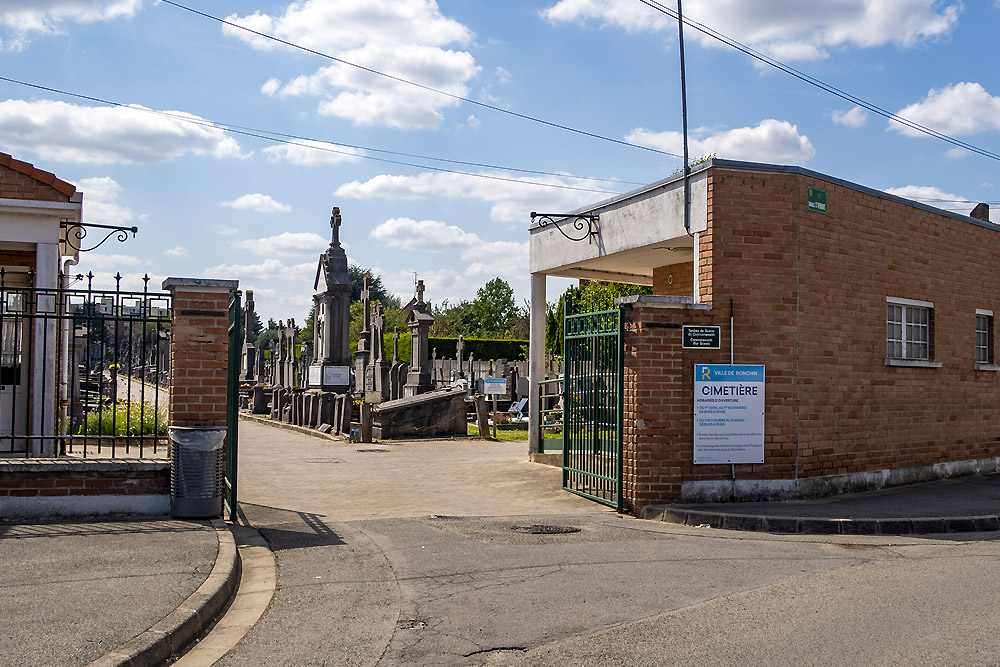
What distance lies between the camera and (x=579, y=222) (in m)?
13.7

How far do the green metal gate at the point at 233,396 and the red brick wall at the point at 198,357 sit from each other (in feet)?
0.55

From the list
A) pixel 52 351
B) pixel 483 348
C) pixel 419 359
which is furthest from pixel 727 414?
pixel 483 348

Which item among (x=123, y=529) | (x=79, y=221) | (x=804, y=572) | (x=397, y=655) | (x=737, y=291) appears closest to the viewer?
(x=397, y=655)

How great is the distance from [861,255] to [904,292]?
128cm

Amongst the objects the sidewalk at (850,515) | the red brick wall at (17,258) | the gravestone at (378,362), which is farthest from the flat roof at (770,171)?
the gravestone at (378,362)

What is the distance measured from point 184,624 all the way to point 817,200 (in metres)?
8.94

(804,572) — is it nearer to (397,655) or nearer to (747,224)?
(397,655)

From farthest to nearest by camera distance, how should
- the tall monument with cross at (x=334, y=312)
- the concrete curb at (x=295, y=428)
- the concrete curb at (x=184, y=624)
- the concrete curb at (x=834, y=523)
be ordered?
the tall monument with cross at (x=334, y=312) → the concrete curb at (x=295, y=428) → the concrete curb at (x=834, y=523) → the concrete curb at (x=184, y=624)

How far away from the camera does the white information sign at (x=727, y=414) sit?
10.3 metres

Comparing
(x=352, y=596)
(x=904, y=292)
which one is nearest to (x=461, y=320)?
(x=904, y=292)

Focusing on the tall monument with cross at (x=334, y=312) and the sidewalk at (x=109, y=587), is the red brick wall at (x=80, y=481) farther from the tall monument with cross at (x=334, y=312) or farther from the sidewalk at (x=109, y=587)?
the tall monument with cross at (x=334, y=312)

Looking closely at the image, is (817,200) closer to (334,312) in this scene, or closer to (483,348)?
(334,312)

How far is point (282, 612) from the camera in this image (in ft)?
19.1

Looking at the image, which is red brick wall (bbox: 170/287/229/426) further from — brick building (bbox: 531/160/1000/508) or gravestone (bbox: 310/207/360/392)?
gravestone (bbox: 310/207/360/392)
